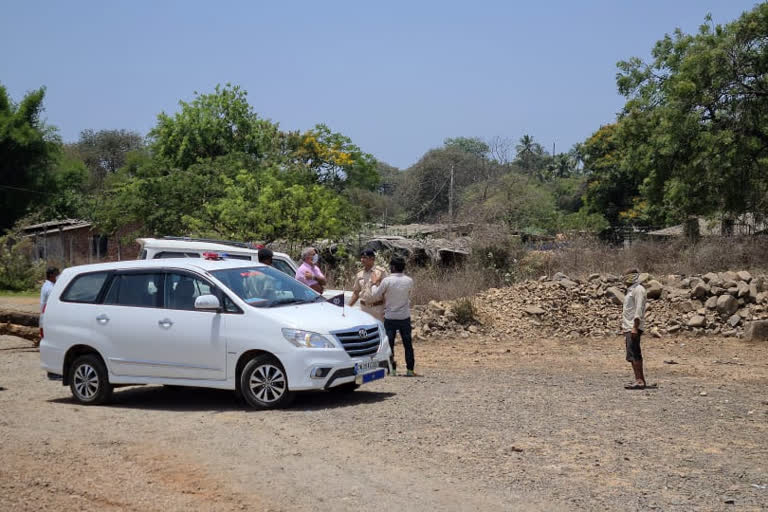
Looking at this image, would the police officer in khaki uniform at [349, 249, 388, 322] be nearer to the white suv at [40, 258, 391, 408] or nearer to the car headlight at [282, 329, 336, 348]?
the white suv at [40, 258, 391, 408]

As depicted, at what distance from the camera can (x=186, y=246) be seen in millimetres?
14898

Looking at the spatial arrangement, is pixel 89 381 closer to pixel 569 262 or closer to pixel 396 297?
pixel 396 297

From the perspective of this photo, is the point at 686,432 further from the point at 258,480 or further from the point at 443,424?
the point at 258,480

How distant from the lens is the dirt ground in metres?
6.64

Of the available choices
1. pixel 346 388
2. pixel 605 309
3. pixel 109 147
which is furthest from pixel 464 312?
pixel 109 147

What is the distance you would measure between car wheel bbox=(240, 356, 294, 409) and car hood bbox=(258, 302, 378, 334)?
0.51 meters

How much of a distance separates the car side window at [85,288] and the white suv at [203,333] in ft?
0.05

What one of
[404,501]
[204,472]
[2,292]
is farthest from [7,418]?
[2,292]

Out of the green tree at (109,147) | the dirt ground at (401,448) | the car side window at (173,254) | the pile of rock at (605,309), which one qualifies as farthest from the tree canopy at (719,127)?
the green tree at (109,147)

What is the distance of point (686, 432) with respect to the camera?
8.93 metres

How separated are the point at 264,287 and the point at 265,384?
1.40m

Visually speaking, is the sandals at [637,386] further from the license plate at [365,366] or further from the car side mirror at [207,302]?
the car side mirror at [207,302]

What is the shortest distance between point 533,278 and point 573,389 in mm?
12372

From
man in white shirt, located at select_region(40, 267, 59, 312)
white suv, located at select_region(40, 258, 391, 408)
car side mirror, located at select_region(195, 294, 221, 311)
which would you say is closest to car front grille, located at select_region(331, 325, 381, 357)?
white suv, located at select_region(40, 258, 391, 408)
